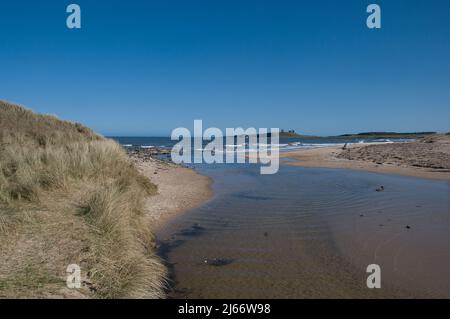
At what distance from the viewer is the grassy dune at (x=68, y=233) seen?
368 cm

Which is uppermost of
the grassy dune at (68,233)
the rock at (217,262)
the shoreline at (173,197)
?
the grassy dune at (68,233)

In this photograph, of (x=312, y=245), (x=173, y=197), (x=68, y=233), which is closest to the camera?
(x=68, y=233)

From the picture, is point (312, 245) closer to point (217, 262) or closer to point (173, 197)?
point (217, 262)

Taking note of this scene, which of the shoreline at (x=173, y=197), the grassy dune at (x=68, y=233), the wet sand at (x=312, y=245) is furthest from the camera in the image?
the shoreline at (x=173, y=197)

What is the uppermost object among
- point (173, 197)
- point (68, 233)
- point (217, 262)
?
point (68, 233)

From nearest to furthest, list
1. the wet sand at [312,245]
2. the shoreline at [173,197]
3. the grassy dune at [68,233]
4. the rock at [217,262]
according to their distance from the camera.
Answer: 1. the grassy dune at [68,233]
2. the wet sand at [312,245]
3. the rock at [217,262]
4. the shoreline at [173,197]

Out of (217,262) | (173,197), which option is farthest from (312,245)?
(173,197)

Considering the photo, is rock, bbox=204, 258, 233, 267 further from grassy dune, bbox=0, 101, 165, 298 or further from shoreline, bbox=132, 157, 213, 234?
shoreline, bbox=132, 157, 213, 234

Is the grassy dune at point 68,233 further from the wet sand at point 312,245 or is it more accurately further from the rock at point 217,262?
the rock at point 217,262

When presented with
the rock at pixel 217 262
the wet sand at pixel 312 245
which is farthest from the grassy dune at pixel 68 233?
the rock at pixel 217 262

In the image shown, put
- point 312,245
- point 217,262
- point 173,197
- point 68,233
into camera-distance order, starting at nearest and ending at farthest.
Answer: point 68,233
point 217,262
point 312,245
point 173,197

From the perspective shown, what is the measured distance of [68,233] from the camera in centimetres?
475

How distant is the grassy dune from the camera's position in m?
3.68

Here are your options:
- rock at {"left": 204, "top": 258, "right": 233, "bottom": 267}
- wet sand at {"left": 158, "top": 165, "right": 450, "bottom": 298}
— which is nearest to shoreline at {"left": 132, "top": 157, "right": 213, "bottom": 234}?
wet sand at {"left": 158, "top": 165, "right": 450, "bottom": 298}
